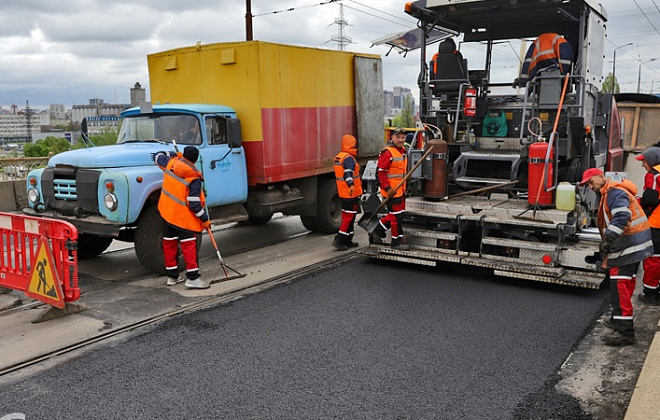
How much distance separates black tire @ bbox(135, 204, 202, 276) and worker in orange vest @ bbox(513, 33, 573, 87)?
502 centimetres

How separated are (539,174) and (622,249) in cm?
204

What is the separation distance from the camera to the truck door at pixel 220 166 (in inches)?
322

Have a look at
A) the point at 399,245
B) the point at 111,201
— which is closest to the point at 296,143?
the point at 399,245

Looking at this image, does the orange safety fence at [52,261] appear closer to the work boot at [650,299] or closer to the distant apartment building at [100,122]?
the distant apartment building at [100,122]

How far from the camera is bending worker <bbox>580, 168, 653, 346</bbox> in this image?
16.8ft

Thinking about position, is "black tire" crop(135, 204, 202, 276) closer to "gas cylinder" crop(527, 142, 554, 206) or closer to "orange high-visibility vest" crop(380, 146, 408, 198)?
"orange high-visibility vest" crop(380, 146, 408, 198)

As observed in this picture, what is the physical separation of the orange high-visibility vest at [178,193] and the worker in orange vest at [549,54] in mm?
4728

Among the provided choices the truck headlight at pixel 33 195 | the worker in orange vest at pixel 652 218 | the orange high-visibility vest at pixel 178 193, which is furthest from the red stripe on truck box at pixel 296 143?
the worker in orange vest at pixel 652 218

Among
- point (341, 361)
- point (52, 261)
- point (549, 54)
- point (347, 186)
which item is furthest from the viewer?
point (347, 186)

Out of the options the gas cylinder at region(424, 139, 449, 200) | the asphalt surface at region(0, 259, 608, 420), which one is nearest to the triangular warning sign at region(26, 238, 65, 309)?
the asphalt surface at region(0, 259, 608, 420)

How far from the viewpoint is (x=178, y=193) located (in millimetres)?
6840

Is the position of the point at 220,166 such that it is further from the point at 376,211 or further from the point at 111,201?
the point at 376,211

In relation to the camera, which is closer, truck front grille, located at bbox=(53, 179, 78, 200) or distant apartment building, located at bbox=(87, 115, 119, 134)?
truck front grille, located at bbox=(53, 179, 78, 200)

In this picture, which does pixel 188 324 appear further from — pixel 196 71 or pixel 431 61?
pixel 431 61
